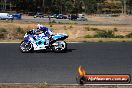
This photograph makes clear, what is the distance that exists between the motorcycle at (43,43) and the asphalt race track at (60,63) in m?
0.49

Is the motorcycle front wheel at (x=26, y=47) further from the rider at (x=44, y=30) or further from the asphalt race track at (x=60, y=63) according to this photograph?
the rider at (x=44, y=30)

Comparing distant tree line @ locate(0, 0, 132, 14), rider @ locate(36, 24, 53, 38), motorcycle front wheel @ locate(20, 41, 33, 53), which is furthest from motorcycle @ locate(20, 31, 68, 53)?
distant tree line @ locate(0, 0, 132, 14)

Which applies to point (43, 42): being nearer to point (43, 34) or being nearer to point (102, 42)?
point (43, 34)

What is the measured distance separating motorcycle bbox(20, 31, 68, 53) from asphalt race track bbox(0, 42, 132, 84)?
1.60ft

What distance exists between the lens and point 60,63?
56.6 feet

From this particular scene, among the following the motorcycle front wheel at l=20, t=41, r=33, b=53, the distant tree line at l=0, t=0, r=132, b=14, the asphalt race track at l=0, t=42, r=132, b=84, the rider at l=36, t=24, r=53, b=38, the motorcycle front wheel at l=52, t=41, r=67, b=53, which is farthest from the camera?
the distant tree line at l=0, t=0, r=132, b=14

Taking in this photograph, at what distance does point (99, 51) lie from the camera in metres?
21.8

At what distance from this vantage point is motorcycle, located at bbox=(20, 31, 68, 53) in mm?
21719

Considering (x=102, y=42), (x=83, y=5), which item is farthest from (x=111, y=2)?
(x=102, y=42)

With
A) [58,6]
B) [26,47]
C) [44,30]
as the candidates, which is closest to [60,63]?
[26,47]

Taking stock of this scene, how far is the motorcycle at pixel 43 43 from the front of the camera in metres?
21.7

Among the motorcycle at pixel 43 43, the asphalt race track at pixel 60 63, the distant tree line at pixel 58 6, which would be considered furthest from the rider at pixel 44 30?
the distant tree line at pixel 58 6

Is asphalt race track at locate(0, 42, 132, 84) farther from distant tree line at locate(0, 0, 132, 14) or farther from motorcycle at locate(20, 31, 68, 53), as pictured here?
distant tree line at locate(0, 0, 132, 14)

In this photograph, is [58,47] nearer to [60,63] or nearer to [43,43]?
[43,43]
